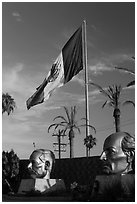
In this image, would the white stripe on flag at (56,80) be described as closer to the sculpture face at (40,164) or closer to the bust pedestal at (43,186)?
the sculpture face at (40,164)

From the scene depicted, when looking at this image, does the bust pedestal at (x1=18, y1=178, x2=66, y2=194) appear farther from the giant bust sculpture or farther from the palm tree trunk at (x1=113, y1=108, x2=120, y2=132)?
the palm tree trunk at (x1=113, y1=108, x2=120, y2=132)

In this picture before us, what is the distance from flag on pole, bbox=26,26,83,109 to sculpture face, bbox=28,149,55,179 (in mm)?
5806

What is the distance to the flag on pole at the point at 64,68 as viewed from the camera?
23812mm

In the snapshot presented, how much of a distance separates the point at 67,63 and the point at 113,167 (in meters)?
10.6

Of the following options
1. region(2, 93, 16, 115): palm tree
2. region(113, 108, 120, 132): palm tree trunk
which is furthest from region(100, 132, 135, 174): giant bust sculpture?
region(2, 93, 16, 115): palm tree

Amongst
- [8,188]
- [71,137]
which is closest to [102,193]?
[8,188]

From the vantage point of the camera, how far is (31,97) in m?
27.4

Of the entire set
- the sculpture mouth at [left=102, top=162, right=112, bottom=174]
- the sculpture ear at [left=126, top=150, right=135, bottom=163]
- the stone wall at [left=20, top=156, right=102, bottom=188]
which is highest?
the sculpture ear at [left=126, top=150, right=135, bottom=163]

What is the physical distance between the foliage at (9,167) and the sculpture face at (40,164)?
14.3ft

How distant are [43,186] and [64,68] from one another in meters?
8.29

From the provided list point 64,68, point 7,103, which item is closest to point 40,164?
point 64,68

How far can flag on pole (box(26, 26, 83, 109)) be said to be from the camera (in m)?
23.8

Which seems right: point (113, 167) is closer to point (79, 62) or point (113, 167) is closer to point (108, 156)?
point (108, 156)

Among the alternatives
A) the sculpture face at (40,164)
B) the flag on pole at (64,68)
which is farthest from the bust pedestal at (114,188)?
the flag on pole at (64,68)
